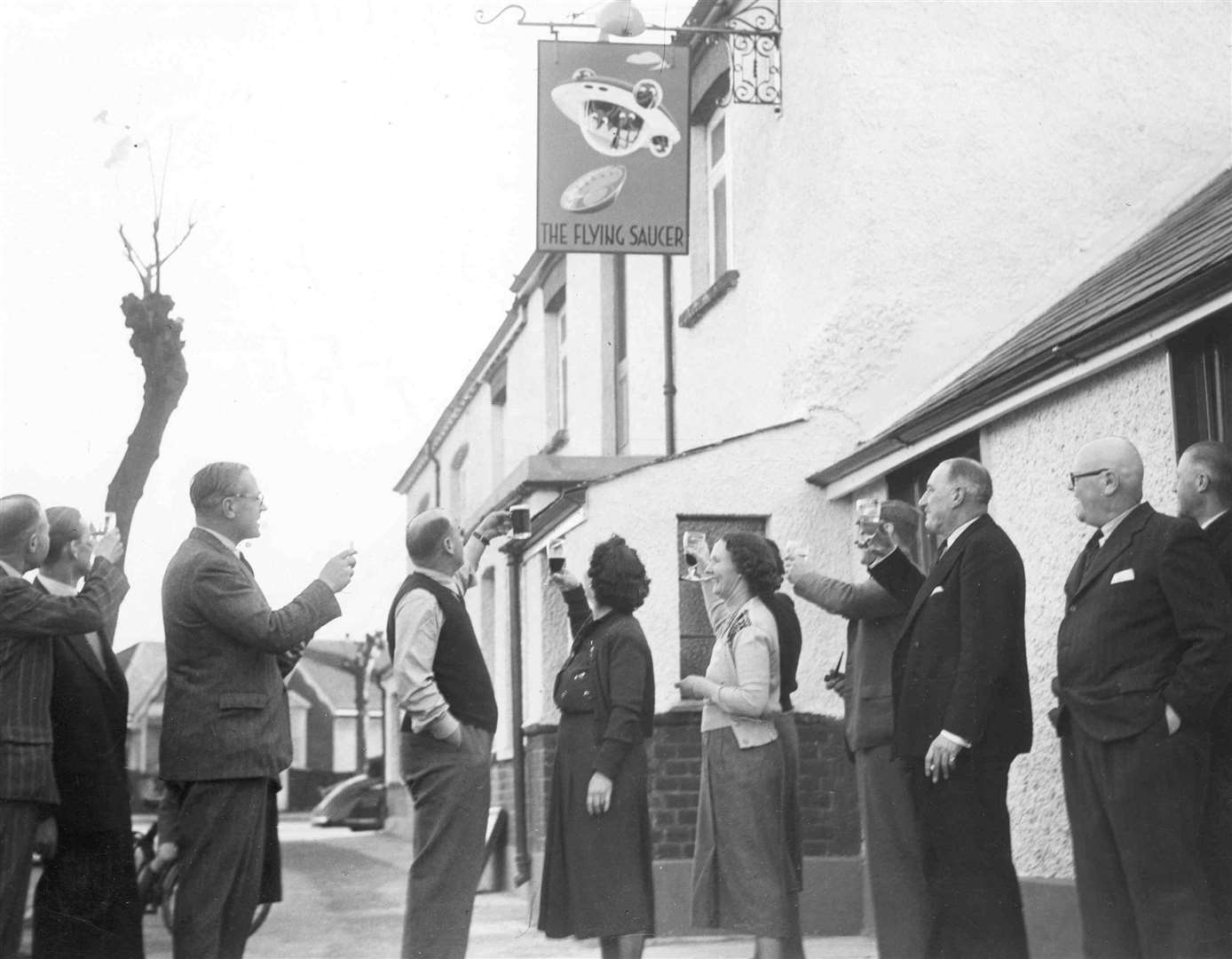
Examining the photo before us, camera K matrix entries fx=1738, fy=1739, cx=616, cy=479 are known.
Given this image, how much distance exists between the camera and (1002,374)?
862 cm

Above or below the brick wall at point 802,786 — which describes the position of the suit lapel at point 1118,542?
above

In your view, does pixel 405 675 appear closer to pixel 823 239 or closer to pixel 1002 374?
pixel 1002 374

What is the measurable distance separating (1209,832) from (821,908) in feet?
14.8

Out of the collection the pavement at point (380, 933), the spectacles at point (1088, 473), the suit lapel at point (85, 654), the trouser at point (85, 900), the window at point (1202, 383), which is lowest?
the pavement at point (380, 933)

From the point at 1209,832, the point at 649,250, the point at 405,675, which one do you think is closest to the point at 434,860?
the point at 405,675

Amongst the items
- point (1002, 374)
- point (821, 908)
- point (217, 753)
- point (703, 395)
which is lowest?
point (821, 908)

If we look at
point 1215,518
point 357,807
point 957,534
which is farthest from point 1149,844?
point 357,807

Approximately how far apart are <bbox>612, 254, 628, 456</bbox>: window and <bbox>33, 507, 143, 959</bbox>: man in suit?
9.89 metres

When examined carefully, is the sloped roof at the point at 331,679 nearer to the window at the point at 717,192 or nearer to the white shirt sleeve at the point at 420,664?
the window at the point at 717,192

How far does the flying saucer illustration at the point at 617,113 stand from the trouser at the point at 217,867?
6.66 m

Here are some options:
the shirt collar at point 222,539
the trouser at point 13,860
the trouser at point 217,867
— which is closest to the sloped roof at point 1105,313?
the shirt collar at point 222,539

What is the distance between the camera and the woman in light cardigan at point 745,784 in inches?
276

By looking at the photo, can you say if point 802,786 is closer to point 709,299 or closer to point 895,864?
point 895,864

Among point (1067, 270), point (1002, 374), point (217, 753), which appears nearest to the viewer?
point (217, 753)
